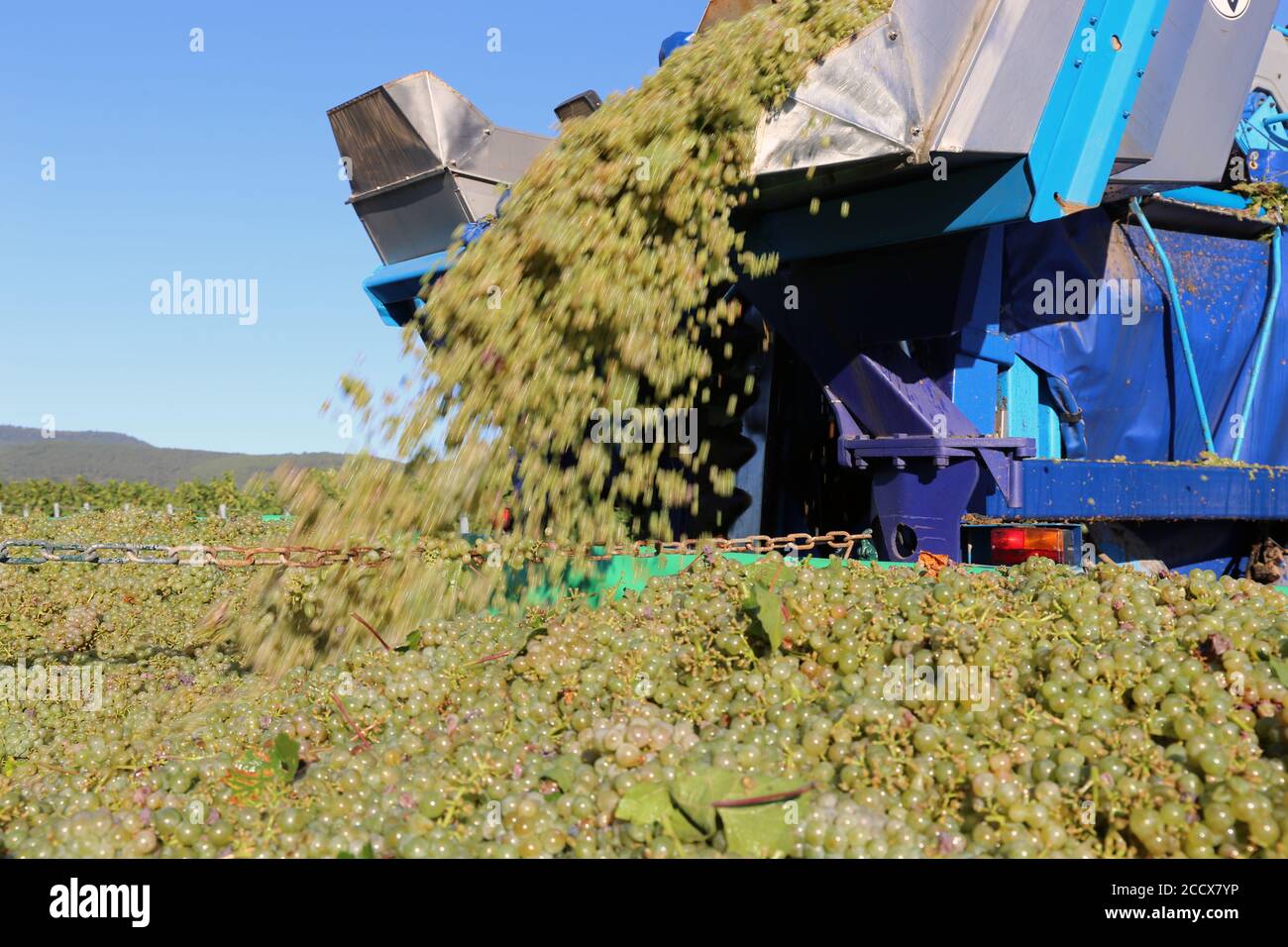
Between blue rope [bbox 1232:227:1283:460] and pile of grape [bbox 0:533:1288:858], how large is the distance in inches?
99.6

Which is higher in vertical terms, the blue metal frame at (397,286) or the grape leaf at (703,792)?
the blue metal frame at (397,286)

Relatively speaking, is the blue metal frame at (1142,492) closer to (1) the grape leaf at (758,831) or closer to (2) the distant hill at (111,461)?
(1) the grape leaf at (758,831)

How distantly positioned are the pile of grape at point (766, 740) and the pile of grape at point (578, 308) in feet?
2.51

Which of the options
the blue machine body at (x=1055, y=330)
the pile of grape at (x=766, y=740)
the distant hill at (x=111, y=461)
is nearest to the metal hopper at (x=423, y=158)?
the blue machine body at (x=1055, y=330)

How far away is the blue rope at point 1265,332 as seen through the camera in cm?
454

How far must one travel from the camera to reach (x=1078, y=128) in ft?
9.91

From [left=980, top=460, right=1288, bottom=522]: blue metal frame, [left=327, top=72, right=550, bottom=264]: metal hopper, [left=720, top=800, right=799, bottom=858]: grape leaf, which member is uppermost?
[left=327, top=72, right=550, bottom=264]: metal hopper

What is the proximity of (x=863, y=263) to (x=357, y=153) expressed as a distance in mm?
2521

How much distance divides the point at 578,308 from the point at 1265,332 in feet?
11.3

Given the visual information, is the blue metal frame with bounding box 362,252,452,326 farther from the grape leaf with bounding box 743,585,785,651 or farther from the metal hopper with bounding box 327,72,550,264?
the grape leaf with bounding box 743,585,785,651

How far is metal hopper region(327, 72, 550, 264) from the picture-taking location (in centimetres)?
431

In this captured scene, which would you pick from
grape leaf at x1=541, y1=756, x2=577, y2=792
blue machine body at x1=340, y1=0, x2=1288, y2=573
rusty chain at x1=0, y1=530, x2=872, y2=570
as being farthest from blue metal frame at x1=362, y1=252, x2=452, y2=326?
grape leaf at x1=541, y1=756, x2=577, y2=792

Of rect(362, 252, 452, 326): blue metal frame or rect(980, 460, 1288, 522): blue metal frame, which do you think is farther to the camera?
rect(362, 252, 452, 326): blue metal frame
